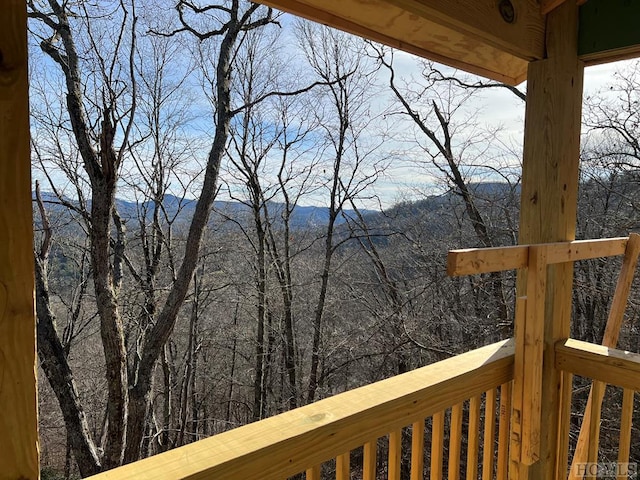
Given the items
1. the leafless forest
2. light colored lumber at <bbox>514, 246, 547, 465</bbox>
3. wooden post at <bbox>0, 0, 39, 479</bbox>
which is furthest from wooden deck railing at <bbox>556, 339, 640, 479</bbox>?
the leafless forest

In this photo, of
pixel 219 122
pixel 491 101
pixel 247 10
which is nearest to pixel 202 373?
pixel 219 122

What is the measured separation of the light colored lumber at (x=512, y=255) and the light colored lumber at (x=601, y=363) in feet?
1.05

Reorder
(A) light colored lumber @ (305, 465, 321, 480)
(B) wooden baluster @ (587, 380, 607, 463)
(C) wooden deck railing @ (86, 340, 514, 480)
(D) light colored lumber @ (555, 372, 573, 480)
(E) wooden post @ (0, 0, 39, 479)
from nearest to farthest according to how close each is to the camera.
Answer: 1. (E) wooden post @ (0, 0, 39, 479)
2. (C) wooden deck railing @ (86, 340, 514, 480)
3. (A) light colored lumber @ (305, 465, 321, 480)
4. (B) wooden baluster @ (587, 380, 607, 463)
5. (D) light colored lumber @ (555, 372, 573, 480)

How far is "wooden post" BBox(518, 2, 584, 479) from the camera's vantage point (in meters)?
1.55

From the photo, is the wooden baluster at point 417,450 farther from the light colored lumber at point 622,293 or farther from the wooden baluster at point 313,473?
the light colored lumber at point 622,293

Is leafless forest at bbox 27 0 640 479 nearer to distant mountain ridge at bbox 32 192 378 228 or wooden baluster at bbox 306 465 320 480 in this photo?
distant mountain ridge at bbox 32 192 378 228

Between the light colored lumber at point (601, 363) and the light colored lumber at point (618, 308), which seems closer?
the light colored lumber at point (601, 363)

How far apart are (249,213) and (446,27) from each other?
273 inches

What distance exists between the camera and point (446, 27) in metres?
1.22

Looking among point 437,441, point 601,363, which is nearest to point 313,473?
point 437,441

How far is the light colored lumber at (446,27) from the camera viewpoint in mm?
1115

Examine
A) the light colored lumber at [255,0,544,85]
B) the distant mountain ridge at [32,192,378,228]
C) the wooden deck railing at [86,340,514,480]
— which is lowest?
the wooden deck railing at [86,340,514,480]

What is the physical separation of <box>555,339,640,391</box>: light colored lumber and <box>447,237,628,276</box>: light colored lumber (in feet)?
1.05

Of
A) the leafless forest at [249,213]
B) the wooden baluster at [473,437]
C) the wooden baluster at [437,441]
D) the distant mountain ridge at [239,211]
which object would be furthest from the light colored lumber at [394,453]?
the distant mountain ridge at [239,211]
